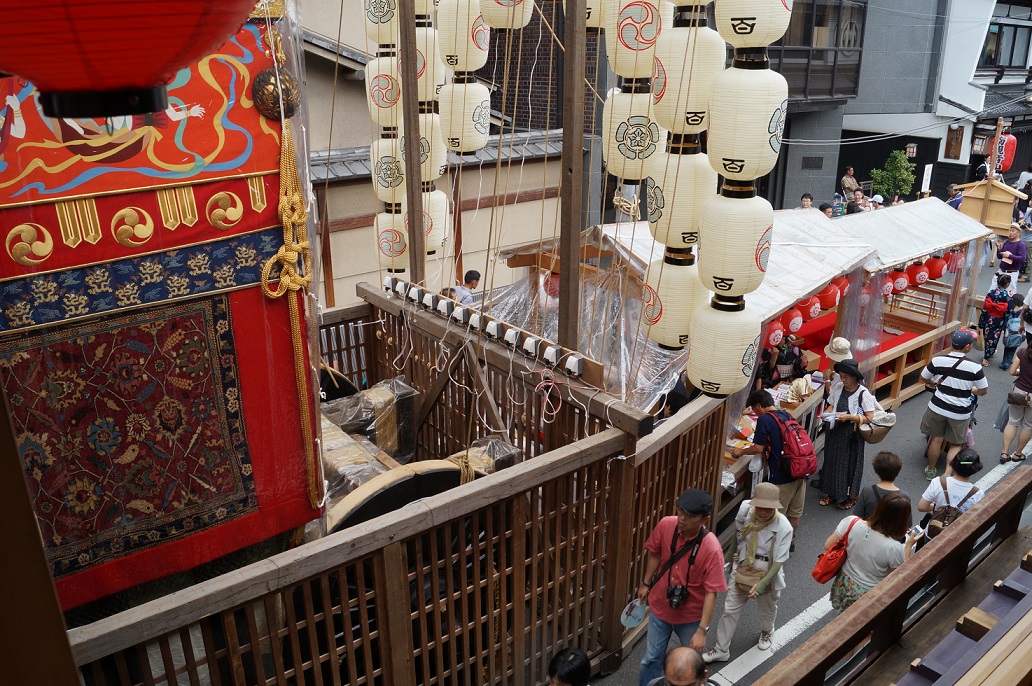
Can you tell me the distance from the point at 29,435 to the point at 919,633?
11.8 feet

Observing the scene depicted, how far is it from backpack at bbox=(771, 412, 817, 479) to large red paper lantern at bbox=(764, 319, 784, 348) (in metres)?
1.87

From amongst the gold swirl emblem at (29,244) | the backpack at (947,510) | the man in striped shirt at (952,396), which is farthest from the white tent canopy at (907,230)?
the gold swirl emblem at (29,244)

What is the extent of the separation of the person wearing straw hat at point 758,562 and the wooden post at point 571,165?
5.38 feet

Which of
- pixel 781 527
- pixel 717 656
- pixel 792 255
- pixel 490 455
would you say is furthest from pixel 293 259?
pixel 792 255

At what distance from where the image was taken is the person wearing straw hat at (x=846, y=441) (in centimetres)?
715

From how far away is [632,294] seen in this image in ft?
24.8

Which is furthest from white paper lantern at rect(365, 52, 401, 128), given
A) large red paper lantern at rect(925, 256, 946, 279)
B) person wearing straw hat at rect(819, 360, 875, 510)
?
large red paper lantern at rect(925, 256, 946, 279)

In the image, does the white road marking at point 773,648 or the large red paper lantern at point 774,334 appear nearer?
the white road marking at point 773,648

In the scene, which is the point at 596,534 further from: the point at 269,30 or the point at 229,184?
the point at 269,30

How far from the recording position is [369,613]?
4027mm

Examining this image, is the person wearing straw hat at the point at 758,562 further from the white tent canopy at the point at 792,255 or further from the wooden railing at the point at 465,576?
the white tent canopy at the point at 792,255

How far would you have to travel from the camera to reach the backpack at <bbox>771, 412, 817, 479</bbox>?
613 cm

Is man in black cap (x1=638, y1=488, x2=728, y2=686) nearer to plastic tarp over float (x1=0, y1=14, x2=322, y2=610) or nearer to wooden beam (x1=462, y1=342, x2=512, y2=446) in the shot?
wooden beam (x1=462, y1=342, x2=512, y2=446)

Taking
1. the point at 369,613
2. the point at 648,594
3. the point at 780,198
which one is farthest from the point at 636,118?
the point at 780,198
